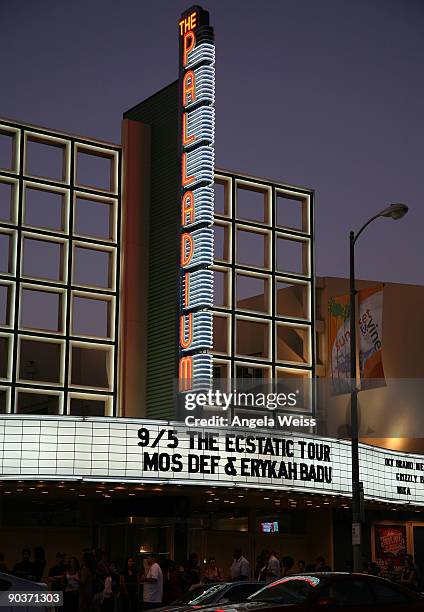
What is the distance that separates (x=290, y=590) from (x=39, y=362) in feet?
93.4

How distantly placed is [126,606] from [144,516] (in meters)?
4.00

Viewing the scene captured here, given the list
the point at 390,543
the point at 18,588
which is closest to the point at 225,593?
the point at 18,588

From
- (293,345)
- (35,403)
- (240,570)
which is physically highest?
(293,345)

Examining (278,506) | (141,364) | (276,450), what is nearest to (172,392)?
(141,364)

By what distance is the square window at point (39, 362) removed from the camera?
1592 inches

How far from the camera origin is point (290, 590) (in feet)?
45.3

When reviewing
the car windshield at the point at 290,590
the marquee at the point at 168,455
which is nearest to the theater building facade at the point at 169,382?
the marquee at the point at 168,455

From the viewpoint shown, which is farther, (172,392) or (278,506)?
(278,506)

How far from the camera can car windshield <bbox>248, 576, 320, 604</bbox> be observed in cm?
1350

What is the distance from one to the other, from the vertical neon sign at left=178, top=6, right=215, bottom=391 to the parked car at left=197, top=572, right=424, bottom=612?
1258 cm

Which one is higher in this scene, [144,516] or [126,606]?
[144,516]

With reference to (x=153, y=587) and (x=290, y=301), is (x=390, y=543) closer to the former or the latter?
(x=290, y=301)

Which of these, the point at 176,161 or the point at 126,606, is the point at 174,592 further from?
the point at 176,161

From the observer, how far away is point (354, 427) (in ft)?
77.3
